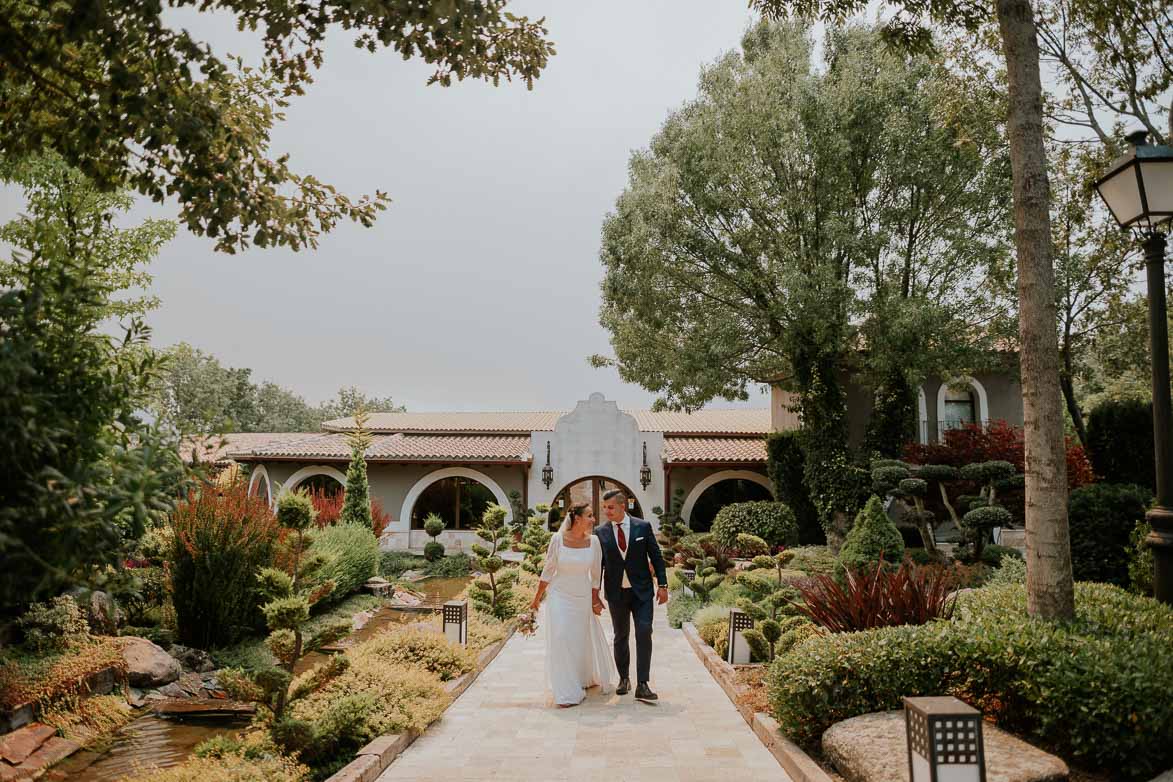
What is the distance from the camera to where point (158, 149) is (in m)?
4.08

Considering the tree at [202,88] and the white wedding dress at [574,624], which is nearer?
the tree at [202,88]

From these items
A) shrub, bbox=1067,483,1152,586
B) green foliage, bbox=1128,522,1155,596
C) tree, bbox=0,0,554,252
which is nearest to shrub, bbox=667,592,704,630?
shrub, bbox=1067,483,1152,586

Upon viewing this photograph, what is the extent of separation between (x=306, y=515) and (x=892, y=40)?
751 cm

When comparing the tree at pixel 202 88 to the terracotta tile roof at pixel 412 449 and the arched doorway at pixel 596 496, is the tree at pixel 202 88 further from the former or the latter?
the terracotta tile roof at pixel 412 449

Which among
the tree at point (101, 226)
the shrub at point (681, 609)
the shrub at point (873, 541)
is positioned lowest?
the shrub at point (681, 609)

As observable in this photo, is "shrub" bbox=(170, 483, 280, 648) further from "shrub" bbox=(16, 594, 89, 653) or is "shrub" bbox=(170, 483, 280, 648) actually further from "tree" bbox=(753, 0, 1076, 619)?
"tree" bbox=(753, 0, 1076, 619)

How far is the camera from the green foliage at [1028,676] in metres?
4.11

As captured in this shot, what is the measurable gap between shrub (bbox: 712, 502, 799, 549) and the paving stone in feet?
48.1

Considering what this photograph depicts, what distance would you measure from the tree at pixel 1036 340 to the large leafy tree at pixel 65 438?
17.6ft

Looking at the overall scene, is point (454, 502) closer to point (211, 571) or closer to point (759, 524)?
point (759, 524)

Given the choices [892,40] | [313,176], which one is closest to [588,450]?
[892,40]

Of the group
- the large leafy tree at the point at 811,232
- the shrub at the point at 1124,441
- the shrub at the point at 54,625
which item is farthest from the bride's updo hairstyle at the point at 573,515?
the large leafy tree at the point at 811,232

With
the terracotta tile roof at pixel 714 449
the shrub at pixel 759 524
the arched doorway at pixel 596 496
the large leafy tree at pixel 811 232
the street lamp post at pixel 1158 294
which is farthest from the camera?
the arched doorway at pixel 596 496

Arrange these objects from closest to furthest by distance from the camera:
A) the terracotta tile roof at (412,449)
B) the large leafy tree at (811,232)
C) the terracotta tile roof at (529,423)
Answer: the large leafy tree at (811,232)
the terracotta tile roof at (412,449)
the terracotta tile roof at (529,423)
